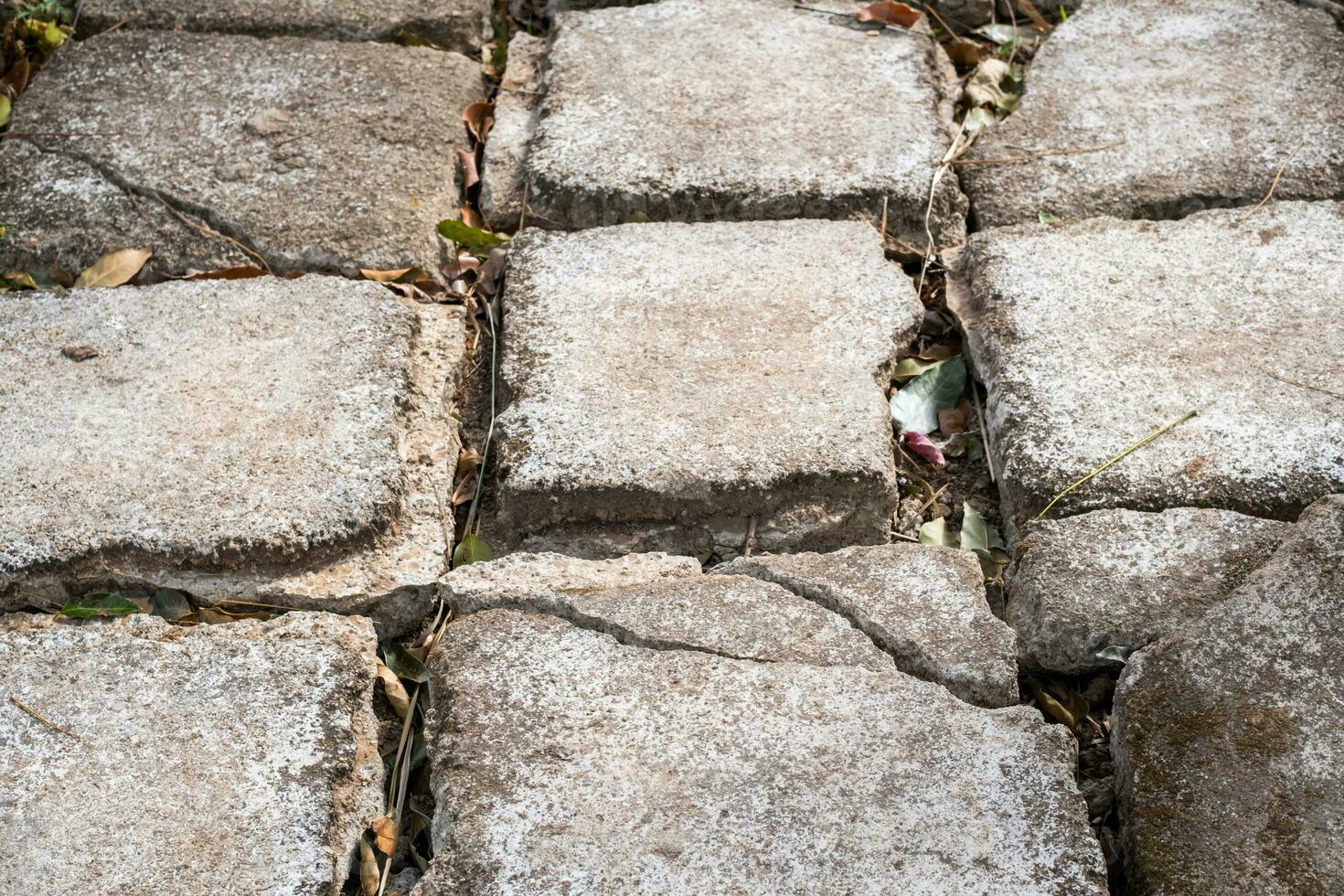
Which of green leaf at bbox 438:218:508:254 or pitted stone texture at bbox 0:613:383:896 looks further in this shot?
green leaf at bbox 438:218:508:254

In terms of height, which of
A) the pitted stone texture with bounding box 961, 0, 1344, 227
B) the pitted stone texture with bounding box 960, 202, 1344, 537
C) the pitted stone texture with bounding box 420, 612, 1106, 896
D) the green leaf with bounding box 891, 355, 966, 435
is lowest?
the green leaf with bounding box 891, 355, 966, 435

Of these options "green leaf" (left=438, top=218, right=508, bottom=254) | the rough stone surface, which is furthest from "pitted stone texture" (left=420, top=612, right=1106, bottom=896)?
the rough stone surface

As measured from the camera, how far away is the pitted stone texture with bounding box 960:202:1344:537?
68.4 inches

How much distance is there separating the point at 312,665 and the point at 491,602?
0.21 metres

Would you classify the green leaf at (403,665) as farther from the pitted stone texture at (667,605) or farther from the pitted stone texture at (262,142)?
A: the pitted stone texture at (262,142)

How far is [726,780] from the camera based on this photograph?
1405mm

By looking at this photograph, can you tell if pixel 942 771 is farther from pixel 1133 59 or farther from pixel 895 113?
pixel 1133 59

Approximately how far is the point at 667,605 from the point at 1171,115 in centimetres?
140

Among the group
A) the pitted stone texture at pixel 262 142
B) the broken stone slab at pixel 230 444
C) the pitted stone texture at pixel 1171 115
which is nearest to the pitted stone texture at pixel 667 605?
the broken stone slab at pixel 230 444

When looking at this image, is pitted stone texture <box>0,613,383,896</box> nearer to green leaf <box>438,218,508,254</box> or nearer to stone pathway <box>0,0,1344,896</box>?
stone pathway <box>0,0,1344,896</box>

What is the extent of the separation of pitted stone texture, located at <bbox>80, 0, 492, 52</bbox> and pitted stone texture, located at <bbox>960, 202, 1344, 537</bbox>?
119cm

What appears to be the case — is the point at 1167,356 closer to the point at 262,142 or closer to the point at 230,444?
the point at 230,444

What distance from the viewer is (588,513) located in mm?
1761

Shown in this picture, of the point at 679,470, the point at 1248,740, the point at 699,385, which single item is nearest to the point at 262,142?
the point at 699,385
